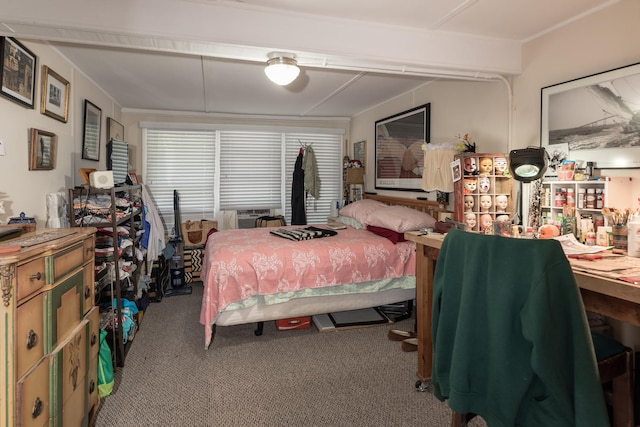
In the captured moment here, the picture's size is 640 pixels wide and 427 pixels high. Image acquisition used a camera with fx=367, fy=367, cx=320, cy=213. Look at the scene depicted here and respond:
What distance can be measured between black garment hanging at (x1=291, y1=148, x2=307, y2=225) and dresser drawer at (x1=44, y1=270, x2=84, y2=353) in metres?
3.78

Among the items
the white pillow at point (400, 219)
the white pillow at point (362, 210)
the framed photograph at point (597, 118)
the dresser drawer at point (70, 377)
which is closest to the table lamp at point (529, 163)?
the framed photograph at point (597, 118)

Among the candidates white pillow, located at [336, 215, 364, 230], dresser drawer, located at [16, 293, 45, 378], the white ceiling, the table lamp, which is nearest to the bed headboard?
white pillow, located at [336, 215, 364, 230]

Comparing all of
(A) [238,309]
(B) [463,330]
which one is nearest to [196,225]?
(A) [238,309]

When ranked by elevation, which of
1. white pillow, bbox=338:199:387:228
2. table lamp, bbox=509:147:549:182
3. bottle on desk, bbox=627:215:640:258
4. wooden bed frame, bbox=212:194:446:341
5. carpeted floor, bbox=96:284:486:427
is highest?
table lamp, bbox=509:147:549:182

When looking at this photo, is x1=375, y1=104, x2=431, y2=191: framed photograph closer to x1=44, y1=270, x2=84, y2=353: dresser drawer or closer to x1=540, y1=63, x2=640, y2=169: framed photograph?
x1=540, y1=63, x2=640, y2=169: framed photograph

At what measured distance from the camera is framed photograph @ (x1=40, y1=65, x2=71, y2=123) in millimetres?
2701

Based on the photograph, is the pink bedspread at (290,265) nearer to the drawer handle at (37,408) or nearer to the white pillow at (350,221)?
the white pillow at (350,221)

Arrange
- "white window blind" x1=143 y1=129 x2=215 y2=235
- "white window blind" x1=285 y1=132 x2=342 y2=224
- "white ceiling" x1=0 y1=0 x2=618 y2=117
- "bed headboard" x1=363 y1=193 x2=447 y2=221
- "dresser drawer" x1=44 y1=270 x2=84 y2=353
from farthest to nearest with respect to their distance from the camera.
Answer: "white window blind" x1=285 y1=132 x2=342 y2=224 < "white window blind" x1=143 y1=129 x2=215 y2=235 < "bed headboard" x1=363 y1=193 x2=447 y2=221 < "white ceiling" x1=0 y1=0 x2=618 y2=117 < "dresser drawer" x1=44 y1=270 x2=84 y2=353

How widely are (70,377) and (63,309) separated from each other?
1.07ft

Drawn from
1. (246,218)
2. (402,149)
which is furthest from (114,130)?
(402,149)

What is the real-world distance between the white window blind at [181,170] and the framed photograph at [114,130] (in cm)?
35

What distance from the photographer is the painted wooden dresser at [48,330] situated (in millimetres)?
1269

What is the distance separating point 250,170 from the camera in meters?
5.76

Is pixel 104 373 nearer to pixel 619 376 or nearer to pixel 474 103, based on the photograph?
pixel 619 376
